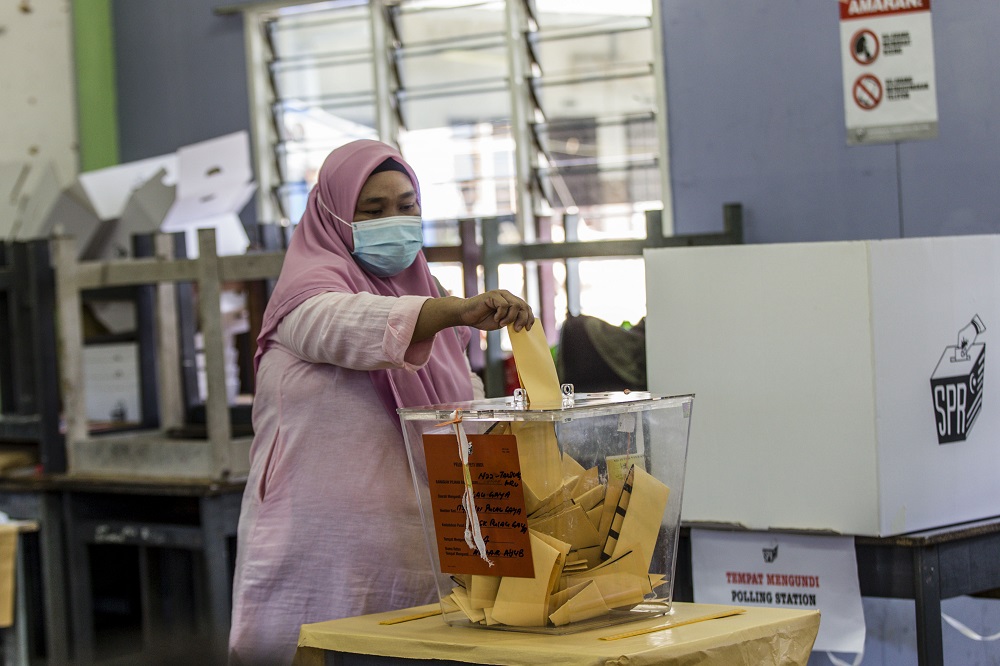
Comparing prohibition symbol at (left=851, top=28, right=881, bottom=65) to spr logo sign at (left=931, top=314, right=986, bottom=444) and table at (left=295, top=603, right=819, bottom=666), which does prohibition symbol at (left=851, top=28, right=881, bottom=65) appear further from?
table at (left=295, top=603, right=819, bottom=666)

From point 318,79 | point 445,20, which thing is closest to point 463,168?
point 445,20

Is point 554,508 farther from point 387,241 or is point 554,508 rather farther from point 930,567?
point 930,567

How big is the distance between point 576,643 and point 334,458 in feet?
2.04

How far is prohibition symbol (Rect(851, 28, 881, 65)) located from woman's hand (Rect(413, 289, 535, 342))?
6.58 feet

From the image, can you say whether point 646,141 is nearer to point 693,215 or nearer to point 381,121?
point 693,215

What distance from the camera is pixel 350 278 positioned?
1623mm

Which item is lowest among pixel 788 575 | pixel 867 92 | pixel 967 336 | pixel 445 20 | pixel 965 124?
pixel 788 575

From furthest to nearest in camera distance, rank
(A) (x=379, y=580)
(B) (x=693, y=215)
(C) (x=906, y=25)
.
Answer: (B) (x=693, y=215), (C) (x=906, y=25), (A) (x=379, y=580)

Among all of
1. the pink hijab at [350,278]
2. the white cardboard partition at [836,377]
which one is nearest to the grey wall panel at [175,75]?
the pink hijab at [350,278]

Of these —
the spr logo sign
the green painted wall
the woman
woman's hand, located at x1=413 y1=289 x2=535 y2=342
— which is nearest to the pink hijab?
the woman

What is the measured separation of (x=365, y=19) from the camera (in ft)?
12.9

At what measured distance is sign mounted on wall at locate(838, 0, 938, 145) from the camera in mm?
2844

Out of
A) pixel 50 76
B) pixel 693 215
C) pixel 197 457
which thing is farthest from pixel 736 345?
pixel 50 76

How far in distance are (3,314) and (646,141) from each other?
2093 mm
